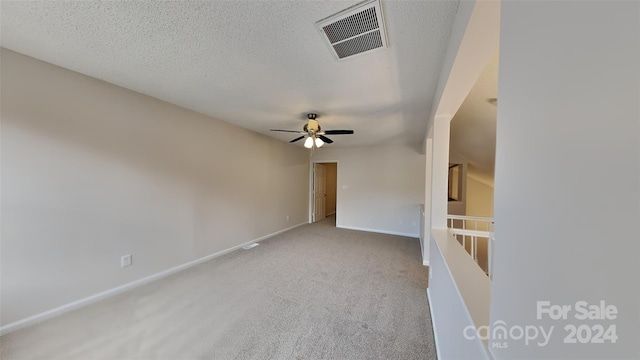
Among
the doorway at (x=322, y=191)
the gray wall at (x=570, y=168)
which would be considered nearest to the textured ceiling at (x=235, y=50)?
the gray wall at (x=570, y=168)

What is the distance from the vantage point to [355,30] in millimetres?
1340

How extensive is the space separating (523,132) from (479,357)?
770mm

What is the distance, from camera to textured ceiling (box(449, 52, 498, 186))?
80.2 inches

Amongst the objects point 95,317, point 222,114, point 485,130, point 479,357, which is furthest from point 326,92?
point 95,317

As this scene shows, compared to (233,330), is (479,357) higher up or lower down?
higher up

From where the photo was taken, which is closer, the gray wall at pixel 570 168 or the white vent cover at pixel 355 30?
the gray wall at pixel 570 168

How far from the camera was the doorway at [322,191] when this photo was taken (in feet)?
19.8

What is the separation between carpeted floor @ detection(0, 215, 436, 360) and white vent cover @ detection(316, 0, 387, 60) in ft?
7.44

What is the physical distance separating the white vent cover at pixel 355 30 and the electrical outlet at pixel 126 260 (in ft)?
9.91

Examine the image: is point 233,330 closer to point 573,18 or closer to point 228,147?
point 573,18

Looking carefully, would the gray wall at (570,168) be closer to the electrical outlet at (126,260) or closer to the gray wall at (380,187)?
the electrical outlet at (126,260)

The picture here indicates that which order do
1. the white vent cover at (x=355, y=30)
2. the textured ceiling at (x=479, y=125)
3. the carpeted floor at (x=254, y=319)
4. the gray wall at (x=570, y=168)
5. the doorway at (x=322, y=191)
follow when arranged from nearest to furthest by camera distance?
the gray wall at (x=570, y=168) < the white vent cover at (x=355, y=30) < the carpeted floor at (x=254, y=319) < the textured ceiling at (x=479, y=125) < the doorway at (x=322, y=191)

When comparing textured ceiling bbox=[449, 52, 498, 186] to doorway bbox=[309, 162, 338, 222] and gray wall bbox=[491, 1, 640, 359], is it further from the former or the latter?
doorway bbox=[309, 162, 338, 222]

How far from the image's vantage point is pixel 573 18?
352mm
